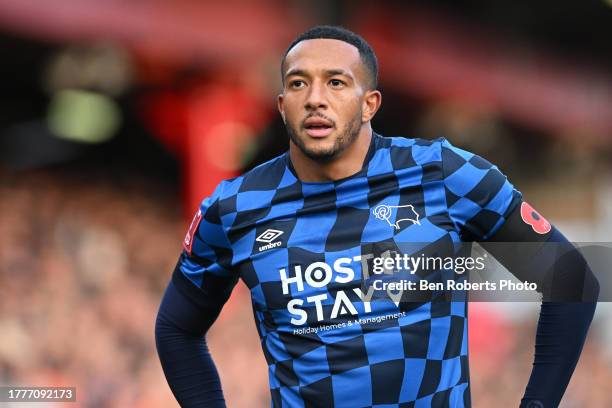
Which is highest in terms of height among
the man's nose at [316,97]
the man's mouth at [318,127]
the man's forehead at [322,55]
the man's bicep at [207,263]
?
the man's forehead at [322,55]

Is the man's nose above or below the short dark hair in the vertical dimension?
below

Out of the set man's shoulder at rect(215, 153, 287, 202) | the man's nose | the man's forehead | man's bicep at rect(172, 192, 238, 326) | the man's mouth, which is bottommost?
man's bicep at rect(172, 192, 238, 326)

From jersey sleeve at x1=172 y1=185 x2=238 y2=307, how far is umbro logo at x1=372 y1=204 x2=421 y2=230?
0.48m

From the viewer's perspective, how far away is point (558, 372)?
2.83m

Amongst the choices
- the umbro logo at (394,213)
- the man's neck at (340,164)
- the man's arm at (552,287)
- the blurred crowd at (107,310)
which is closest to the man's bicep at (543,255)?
the man's arm at (552,287)

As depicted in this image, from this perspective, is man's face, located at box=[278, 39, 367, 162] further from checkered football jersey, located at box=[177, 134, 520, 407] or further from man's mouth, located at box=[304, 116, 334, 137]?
checkered football jersey, located at box=[177, 134, 520, 407]

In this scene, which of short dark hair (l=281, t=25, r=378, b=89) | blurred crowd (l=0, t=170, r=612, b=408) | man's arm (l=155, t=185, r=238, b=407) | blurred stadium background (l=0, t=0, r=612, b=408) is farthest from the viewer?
blurred stadium background (l=0, t=0, r=612, b=408)

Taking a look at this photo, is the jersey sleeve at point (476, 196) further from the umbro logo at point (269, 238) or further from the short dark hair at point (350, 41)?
the umbro logo at point (269, 238)

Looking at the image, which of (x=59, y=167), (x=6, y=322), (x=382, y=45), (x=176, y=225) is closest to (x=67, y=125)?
(x=59, y=167)

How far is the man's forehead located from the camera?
2.83 meters

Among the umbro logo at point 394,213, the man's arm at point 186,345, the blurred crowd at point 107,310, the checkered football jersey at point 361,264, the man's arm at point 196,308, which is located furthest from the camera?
the blurred crowd at point 107,310

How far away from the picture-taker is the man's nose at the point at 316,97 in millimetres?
2764

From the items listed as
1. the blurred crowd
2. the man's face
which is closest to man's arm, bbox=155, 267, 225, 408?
the man's face

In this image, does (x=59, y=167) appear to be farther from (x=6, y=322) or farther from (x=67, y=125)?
(x=6, y=322)
